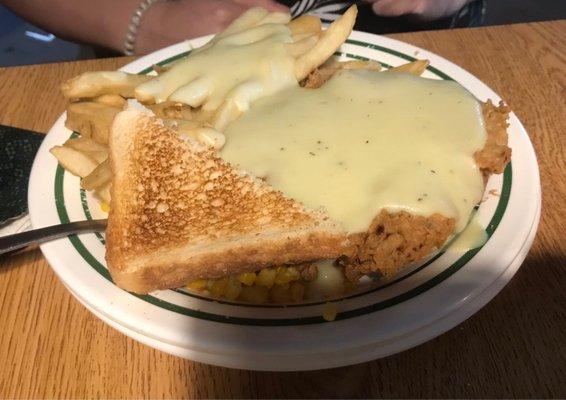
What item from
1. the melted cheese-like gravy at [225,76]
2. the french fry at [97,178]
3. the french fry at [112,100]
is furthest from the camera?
the french fry at [112,100]

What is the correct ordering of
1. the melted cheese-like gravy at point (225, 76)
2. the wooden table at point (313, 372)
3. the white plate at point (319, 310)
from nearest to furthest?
the white plate at point (319, 310)
the wooden table at point (313, 372)
the melted cheese-like gravy at point (225, 76)

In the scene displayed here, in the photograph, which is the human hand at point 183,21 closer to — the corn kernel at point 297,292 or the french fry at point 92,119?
the french fry at point 92,119

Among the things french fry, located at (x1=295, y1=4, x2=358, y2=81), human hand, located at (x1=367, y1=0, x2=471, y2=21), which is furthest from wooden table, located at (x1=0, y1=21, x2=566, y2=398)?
human hand, located at (x1=367, y1=0, x2=471, y2=21)

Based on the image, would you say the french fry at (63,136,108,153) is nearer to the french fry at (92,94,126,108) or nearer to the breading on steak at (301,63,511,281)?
the french fry at (92,94,126,108)

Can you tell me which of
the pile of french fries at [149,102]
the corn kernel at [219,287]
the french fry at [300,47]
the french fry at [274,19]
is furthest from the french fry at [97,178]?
the french fry at [274,19]

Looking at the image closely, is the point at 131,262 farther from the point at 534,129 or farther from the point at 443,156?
the point at 534,129

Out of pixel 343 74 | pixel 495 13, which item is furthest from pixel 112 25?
pixel 495 13
